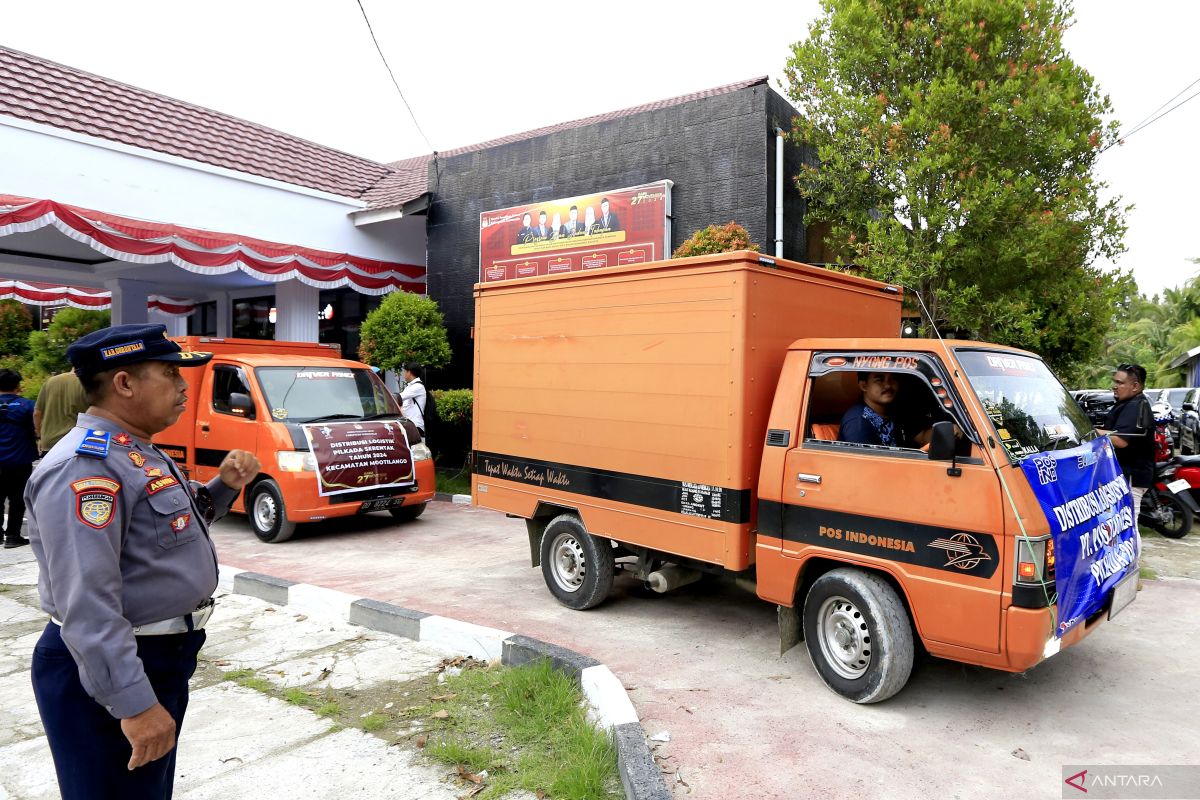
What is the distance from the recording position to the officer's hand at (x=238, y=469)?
107 inches

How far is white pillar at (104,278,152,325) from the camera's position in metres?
14.9

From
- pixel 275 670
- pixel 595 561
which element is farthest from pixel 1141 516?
pixel 275 670

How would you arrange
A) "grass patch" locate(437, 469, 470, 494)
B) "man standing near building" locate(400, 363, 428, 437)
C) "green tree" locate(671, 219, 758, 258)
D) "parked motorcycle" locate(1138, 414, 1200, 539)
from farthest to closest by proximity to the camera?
"grass patch" locate(437, 469, 470, 494), "man standing near building" locate(400, 363, 428, 437), "green tree" locate(671, 219, 758, 258), "parked motorcycle" locate(1138, 414, 1200, 539)

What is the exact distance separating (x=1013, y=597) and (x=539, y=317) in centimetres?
367

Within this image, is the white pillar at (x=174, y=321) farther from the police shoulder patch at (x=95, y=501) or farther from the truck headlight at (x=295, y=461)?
the police shoulder patch at (x=95, y=501)

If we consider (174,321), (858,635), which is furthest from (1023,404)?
(174,321)

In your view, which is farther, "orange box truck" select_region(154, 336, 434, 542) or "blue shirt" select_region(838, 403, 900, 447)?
"orange box truck" select_region(154, 336, 434, 542)

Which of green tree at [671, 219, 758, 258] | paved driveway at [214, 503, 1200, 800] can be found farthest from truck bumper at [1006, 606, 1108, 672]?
green tree at [671, 219, 758, 258]

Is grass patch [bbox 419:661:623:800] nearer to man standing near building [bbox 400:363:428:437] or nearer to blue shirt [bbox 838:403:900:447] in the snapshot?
blue shirt [bbox 838:403:900:447]

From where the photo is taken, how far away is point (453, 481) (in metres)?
11.7

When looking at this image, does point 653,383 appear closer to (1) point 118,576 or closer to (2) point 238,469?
(2) point 238,469

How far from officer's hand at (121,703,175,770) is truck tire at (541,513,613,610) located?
12.2ft

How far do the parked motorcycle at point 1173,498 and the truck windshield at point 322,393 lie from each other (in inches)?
337

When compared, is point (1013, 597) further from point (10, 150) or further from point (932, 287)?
point (10, 150)
